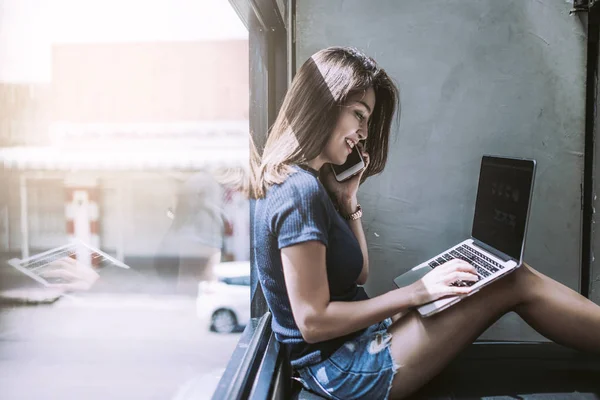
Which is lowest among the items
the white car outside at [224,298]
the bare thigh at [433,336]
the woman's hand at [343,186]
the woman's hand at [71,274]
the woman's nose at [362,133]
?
the white car outside at [224,298]

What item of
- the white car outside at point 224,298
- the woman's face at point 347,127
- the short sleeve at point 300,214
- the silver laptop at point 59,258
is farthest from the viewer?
the white car outside at point 224,298

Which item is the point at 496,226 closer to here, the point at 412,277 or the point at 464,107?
the point at 412,277

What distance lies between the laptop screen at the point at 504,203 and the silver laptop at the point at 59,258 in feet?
3.18

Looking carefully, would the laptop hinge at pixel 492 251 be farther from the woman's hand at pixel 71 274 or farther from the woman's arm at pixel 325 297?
the woman's hand at pixel 71 274

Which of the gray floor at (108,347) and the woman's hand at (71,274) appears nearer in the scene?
the gray floor at (108,347)

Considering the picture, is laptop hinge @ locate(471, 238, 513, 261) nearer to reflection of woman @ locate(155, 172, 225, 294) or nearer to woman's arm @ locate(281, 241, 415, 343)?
woman's arm @ locate(281, 241, 415, 343)

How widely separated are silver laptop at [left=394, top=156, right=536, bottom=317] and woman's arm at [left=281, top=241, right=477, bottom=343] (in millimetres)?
32

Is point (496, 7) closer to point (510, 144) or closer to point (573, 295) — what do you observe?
point (510, 144)

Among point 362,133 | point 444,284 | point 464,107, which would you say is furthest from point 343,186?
point 464,107

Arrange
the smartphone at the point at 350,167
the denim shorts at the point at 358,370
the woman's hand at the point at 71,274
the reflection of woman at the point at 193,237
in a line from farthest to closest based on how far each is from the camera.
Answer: the reflection of woman at the point at 193,237
the smartphone at the point at 350,167
the denim shorts at the point at 358,370
the woman's hand at the point at 71,274

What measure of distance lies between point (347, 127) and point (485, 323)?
578mm

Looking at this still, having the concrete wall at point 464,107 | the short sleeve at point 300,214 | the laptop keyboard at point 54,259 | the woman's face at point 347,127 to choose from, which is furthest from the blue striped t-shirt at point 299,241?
the concrete wall at point 464,107

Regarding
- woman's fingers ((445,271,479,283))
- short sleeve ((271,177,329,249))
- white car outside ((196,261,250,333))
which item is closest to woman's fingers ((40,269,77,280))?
short sleeve ((271,177,329,249))

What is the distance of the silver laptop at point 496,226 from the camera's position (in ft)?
4.05
